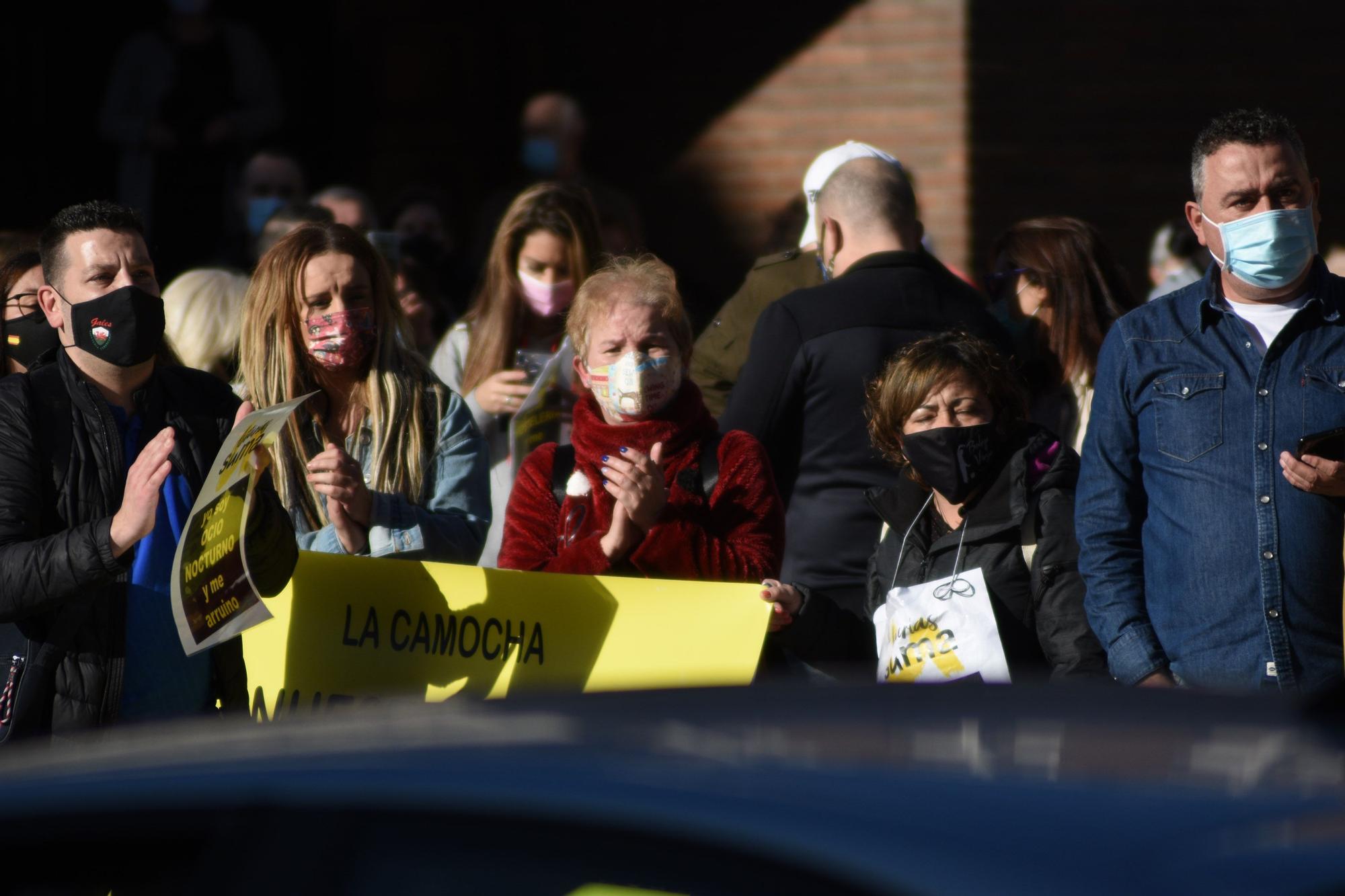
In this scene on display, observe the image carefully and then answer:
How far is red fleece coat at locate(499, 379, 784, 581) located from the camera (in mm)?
4047

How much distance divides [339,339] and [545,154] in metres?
4.52

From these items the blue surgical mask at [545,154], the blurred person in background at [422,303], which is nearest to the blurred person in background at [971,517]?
the blurred person in background at [422,303]

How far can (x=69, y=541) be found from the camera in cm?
359

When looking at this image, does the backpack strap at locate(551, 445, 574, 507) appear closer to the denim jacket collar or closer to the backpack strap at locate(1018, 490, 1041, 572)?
the backpack strap at locate(1018, 490, 1041, 572)

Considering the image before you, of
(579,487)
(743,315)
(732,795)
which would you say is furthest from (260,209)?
(732,795)

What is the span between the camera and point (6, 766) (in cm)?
192

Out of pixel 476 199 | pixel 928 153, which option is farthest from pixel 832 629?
pixel 476 199

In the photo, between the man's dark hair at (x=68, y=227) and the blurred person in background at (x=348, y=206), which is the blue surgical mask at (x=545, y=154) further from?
the man's dark hair at (x=68, y=227)

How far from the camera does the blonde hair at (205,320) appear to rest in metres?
5.62

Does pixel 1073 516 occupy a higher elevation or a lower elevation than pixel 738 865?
lower

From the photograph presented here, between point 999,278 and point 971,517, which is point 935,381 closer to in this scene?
point 971,517

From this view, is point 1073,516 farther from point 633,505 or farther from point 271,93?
point 271,93

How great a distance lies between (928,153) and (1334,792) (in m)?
8.52

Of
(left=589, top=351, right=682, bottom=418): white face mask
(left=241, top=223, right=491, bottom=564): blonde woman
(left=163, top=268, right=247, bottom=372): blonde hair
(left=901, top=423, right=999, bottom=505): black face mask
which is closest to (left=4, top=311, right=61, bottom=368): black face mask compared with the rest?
(left=241, top=223, right=491, bottom=564): blonde woman
